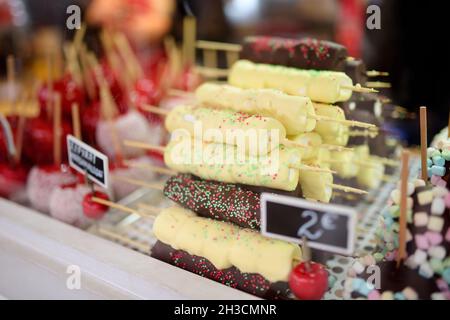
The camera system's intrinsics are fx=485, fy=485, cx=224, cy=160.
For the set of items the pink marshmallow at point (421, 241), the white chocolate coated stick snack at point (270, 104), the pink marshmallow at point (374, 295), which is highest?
the white chocolate coated stick snack at point (270, 104)

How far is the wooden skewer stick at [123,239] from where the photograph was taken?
5.47 ft

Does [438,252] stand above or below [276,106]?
below

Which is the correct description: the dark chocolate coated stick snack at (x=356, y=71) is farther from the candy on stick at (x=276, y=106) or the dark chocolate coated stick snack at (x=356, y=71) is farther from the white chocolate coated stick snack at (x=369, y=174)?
the white chocolate coated stick snack at (x=369, y=174)

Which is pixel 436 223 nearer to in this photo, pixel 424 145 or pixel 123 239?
pixel 424 145

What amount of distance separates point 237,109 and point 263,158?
24 cm

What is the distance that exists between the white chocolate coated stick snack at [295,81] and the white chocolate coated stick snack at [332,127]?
0.09ft

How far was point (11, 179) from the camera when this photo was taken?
6.68 feet

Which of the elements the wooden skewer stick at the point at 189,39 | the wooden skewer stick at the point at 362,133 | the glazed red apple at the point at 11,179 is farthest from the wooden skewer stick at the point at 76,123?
the wooden skewer stick at the point at 362,133

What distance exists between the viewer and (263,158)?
1386 millimetres

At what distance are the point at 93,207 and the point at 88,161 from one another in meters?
0.20

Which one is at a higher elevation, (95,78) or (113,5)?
(113,5)

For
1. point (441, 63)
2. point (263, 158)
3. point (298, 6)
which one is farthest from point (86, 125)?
point (298, 6)

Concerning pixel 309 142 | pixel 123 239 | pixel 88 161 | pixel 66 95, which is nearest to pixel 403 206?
pixel 309 142
